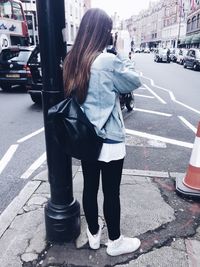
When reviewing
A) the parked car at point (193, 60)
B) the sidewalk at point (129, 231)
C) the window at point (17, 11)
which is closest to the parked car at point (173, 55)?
the parked car at point (193, 60)

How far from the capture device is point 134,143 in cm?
550

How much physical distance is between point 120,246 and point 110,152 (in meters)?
0.92

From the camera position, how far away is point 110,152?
6.79 feet

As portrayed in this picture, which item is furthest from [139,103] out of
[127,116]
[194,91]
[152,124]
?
[194,91]

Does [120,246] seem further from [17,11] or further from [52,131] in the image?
[17,11]

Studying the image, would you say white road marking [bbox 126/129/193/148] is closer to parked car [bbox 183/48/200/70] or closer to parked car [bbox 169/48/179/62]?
parked car [bbox 183/48/200/70]

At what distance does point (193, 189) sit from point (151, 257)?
1.20m

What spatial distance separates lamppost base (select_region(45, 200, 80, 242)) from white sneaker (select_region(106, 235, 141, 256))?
0.36m

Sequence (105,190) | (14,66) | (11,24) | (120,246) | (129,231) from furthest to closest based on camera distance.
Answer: (11,24) < (14,66) < (129,231) < (120,246) < (105,190)

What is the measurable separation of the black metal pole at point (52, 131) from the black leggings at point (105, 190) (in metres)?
0.23

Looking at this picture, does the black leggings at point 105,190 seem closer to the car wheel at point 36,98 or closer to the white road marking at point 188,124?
the white road marking at point 188,124

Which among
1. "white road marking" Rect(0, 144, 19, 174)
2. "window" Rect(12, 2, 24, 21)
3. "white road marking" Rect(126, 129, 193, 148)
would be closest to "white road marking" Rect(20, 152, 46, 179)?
"white road marking" Rect(0, 144, 19, 174)

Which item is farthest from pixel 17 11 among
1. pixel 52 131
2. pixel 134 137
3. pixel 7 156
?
pixel 52 131

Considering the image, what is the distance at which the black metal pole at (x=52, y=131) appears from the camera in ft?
7.18
